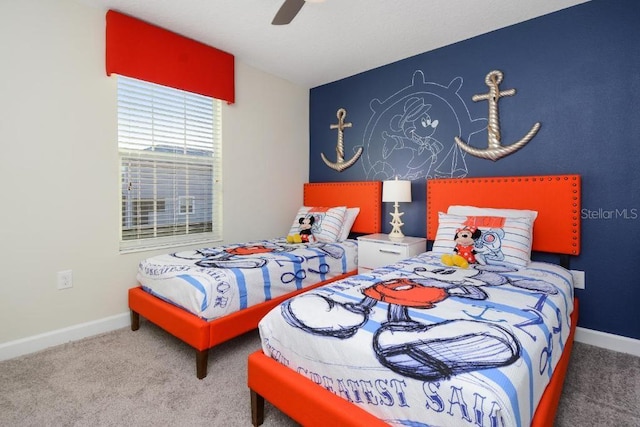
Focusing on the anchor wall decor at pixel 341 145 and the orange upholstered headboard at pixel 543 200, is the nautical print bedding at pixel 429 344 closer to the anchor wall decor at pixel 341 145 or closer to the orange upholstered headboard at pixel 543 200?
the orange upholstered headboard at pixel 543 200

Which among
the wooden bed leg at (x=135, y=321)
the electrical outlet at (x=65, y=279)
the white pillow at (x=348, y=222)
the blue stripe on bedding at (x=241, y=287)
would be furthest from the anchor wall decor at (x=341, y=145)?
the electrical outlet at (x=65, y=279)

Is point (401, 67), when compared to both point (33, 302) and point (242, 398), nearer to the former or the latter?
point (242, 398)

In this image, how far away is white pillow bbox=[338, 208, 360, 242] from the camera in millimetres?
3340

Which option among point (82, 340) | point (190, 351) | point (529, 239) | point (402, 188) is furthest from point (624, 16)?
point (82, 340)

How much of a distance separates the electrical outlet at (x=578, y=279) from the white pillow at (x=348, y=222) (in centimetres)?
193

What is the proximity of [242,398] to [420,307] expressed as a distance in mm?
1040

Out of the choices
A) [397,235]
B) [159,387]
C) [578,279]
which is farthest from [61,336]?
[578,279]

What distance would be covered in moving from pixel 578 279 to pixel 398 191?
151 cm

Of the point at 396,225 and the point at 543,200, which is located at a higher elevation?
the point at 543,200

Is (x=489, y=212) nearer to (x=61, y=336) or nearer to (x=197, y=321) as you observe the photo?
(x=197, y=321)

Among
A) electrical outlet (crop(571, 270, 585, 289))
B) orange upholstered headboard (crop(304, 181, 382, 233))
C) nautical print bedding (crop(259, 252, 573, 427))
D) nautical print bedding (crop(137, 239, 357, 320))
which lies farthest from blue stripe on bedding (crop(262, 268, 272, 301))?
electrical outlet (crop(571, 270, 585, 289))

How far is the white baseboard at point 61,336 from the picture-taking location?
2.02 metres

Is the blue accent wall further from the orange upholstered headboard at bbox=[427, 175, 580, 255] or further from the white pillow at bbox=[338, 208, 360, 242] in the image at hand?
the white pillow at bbox=[338, 208, 360, 242]

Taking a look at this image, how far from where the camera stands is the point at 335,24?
8.34 feet
